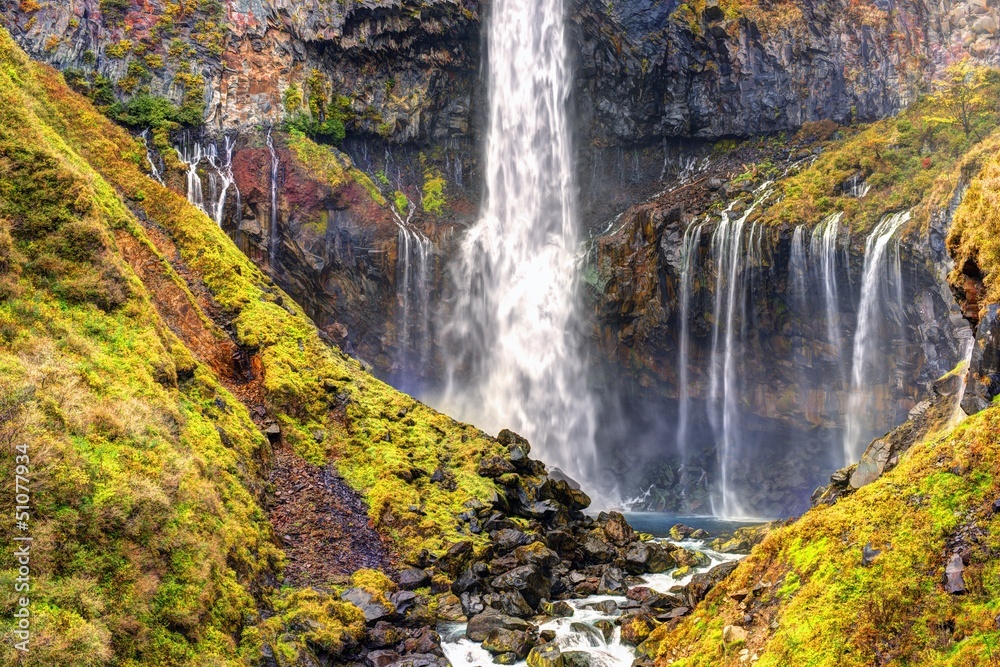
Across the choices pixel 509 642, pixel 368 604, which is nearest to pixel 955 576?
pixel 509 642

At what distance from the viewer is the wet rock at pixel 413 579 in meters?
14.6

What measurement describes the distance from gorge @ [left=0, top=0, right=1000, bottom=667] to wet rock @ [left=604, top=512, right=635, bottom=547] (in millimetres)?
77

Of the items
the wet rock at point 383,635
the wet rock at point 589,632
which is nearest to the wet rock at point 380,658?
the wet rock at point 383,635

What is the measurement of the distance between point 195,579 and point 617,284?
26.8 metres

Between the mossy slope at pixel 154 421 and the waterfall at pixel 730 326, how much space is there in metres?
15.9

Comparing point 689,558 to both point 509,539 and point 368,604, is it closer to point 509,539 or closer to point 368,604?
point 509,539

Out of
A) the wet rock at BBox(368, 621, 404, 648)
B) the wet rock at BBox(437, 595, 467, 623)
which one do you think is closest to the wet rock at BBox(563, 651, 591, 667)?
the wet rock at BBox(437, 595, 467, 623)

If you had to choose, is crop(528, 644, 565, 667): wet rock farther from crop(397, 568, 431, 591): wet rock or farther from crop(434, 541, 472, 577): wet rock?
crop(434, 541, 472, 577): wet rock

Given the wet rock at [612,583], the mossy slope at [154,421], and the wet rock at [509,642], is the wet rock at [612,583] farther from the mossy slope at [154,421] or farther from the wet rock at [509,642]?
the mossy slope at [154,421]

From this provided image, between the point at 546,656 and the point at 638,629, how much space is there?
1.75 m

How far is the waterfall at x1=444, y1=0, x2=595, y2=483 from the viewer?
3541cm

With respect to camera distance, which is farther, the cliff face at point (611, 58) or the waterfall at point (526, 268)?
the waterfall at point (526, 268)

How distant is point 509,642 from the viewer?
12656 mm

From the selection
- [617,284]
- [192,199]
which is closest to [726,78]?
[617,284]
